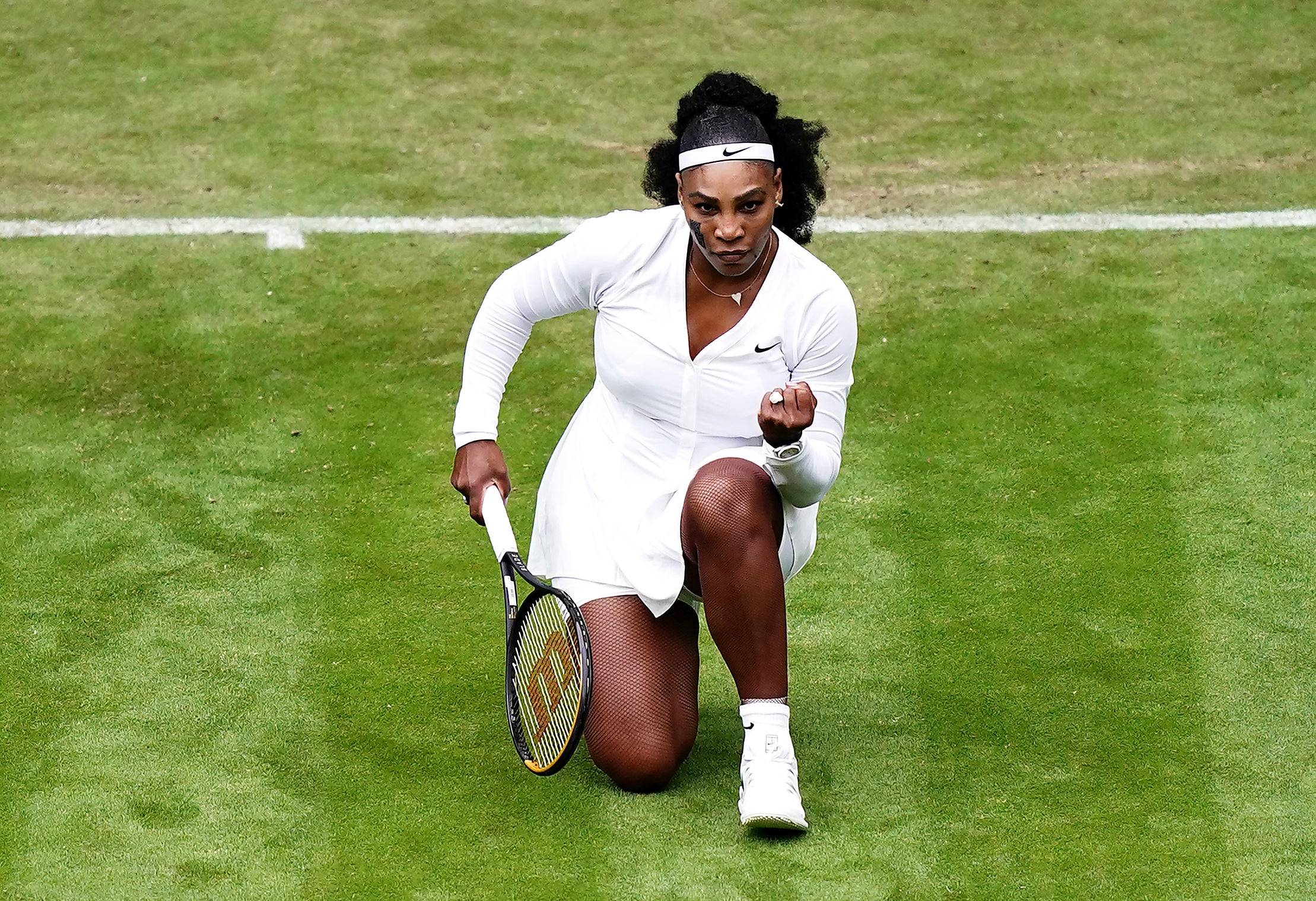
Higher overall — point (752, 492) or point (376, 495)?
point (752, 492)

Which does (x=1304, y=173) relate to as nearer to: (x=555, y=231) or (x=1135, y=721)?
(x=555, y=231)

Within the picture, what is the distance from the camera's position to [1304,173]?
305 inches

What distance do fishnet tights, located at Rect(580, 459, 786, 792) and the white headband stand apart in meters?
0.71

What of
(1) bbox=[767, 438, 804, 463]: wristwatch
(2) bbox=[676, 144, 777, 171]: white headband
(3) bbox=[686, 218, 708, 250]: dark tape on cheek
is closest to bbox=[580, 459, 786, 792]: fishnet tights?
(1) bbox=[767, 438, 804, 463]: wristwatch

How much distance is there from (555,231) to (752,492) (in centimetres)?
344

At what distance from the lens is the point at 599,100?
27.6ft

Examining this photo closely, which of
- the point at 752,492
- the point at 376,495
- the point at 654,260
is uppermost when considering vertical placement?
the point at 654,260

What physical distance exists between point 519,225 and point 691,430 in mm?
3285

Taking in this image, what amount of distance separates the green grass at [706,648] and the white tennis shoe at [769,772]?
0.26 ft

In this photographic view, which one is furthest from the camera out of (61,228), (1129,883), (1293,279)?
(61,228)

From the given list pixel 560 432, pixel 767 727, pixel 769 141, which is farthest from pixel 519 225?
pixel 767 727

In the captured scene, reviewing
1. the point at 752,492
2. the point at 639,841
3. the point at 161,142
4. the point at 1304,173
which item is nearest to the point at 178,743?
the point at 639,841

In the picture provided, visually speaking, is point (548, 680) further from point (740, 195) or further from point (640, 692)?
point (740, 195)

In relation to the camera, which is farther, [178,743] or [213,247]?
Result: [213,247]
